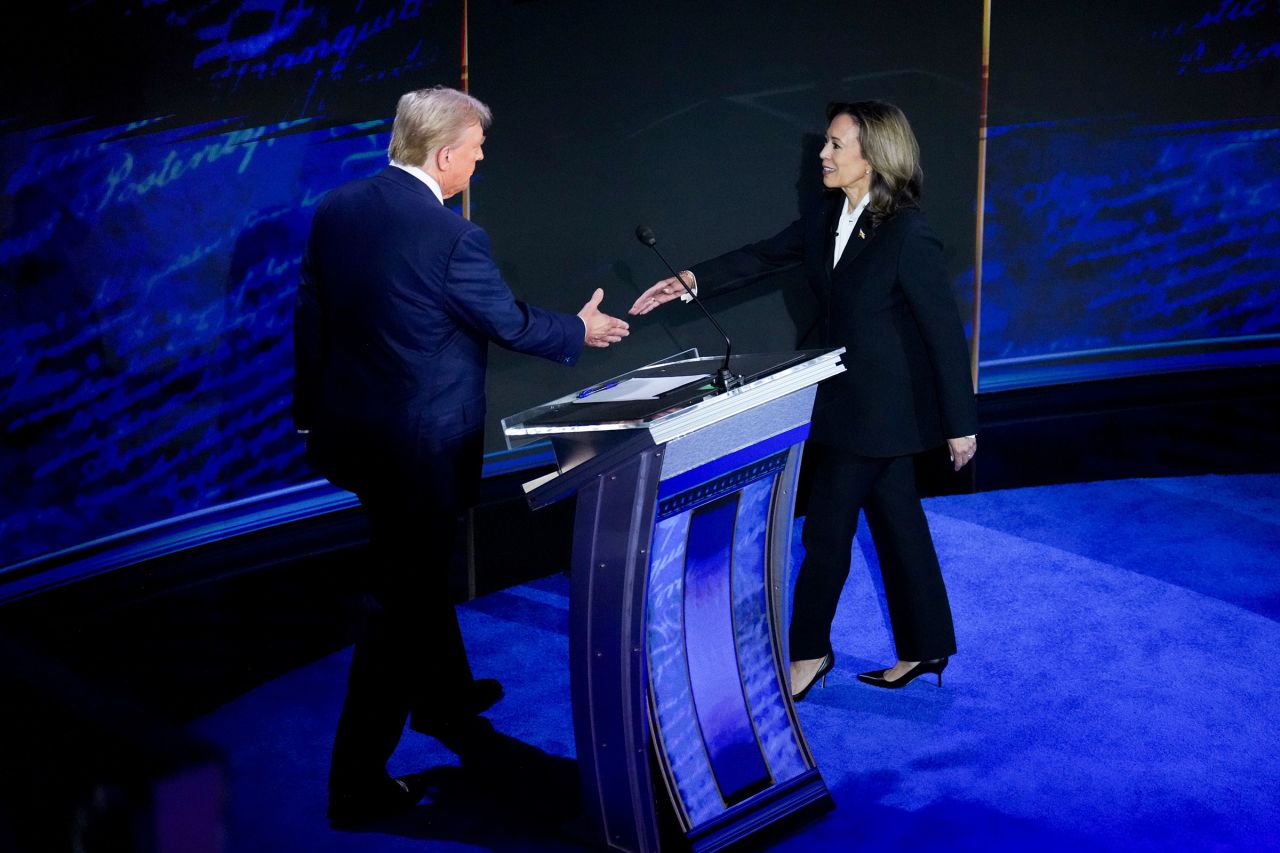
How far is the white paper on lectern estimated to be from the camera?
2.31 m

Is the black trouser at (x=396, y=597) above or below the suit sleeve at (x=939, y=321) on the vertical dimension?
below

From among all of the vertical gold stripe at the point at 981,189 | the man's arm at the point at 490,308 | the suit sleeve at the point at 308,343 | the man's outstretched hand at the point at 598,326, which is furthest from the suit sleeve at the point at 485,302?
the vertical gold stripe at the point at 981,189

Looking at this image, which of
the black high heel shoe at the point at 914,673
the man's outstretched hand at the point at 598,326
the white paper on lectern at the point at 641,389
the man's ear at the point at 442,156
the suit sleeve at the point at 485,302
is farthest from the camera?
the black high heel shoe at the point at 914,673

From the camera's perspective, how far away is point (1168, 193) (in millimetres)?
4859

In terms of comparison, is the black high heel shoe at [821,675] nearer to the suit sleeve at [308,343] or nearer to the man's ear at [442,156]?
the suit sleeve at [308,343]

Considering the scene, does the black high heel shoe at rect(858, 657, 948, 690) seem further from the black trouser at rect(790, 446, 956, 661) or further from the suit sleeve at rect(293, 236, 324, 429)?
the suit sleeve at rect(293, 236, 324, 429)

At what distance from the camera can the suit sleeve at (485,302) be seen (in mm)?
2496

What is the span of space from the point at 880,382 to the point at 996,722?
87 cm

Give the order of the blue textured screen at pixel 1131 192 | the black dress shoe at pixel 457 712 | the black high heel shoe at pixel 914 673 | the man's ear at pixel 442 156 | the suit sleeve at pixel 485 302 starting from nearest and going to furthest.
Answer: the suit sleeve at pixel 485 302 → the man's ear at pixel 442 156 → the black dress shoe at pixel 457 712 → the black high heel shoe at pixel 914 673 → the blue textured screen at pixel 1131 192

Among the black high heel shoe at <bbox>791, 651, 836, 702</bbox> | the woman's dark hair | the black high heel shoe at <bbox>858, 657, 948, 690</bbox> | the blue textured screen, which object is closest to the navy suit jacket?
the woman's dark hair

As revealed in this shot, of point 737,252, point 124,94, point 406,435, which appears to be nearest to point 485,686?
point 406,435

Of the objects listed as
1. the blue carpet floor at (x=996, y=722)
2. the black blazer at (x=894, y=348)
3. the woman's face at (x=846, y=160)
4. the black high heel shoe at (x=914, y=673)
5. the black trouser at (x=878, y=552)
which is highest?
the woman's face at (x=846, y=160)

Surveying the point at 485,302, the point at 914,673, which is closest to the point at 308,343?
the point at 485,302

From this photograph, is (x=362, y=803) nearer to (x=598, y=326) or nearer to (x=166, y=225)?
(x=598, y=326)
